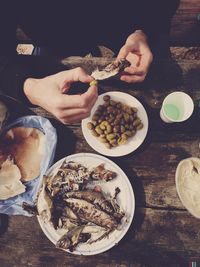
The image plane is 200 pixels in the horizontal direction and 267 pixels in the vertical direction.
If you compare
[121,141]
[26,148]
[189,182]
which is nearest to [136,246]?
[189,182]

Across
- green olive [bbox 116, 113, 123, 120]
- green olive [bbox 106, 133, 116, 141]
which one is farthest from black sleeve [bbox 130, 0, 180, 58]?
green olive [bbox 106, 133, 116, 141]

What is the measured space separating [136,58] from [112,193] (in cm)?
68

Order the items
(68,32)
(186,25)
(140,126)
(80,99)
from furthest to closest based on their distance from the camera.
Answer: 1. (186,25)
2. (68,32)
3. (140,126)
4. (80,99)

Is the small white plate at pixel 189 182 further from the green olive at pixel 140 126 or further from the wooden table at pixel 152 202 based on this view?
the green olive at pixel 140 126

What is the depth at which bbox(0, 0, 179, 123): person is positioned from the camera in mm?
1354

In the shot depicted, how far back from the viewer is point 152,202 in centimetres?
144

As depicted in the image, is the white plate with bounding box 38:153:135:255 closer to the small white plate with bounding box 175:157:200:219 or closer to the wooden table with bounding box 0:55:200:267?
the wooden table with bounding box 0:55:200:267

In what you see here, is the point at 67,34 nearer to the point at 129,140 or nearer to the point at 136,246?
the point at 129,140

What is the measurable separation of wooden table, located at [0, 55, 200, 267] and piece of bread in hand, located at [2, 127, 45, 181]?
117 mm

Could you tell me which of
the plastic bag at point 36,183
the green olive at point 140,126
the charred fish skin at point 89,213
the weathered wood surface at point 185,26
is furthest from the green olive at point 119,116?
the weathered wood surface at point 185,26

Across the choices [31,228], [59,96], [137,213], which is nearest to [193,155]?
[137,213]

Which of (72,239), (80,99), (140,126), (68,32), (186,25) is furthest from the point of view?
(186,25)

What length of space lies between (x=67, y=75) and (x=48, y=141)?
37 centimetres

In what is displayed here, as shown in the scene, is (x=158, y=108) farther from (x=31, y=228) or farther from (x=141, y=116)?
(x=31, y=228)
